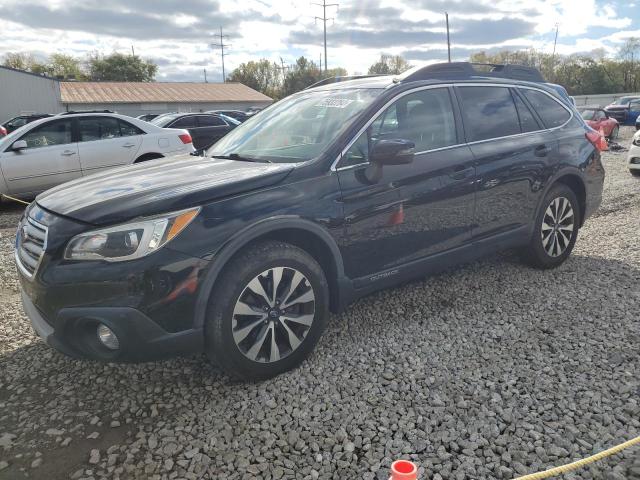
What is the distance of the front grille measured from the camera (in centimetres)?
266

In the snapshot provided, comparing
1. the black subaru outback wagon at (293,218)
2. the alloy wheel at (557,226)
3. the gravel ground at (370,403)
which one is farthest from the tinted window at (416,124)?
the alloy wheel at (557,226)

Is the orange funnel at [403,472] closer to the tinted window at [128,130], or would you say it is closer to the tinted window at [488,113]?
the tinted window at [488,113]

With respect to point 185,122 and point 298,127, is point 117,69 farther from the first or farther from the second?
point 298,127

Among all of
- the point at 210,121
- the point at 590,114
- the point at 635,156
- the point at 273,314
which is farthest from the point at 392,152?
the point at 590,114

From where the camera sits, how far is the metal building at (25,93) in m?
33.2

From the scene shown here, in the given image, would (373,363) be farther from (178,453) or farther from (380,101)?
(380,101)

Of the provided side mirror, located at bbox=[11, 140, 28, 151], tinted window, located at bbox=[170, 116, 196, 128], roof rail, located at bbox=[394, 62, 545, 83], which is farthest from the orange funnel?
tinted window, located at bbox=[170, 116, 196, 128]

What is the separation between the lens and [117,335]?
250cm

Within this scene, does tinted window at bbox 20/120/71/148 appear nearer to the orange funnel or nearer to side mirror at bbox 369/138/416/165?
side mirror at bbox 369/138/416/165

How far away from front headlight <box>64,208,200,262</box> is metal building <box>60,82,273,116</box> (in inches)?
1593

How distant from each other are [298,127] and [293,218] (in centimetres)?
102

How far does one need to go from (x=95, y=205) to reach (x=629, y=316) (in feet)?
12.4

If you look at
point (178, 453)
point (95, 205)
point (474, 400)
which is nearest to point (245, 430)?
point (178, 453)

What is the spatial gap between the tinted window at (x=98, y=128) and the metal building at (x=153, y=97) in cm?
3340
